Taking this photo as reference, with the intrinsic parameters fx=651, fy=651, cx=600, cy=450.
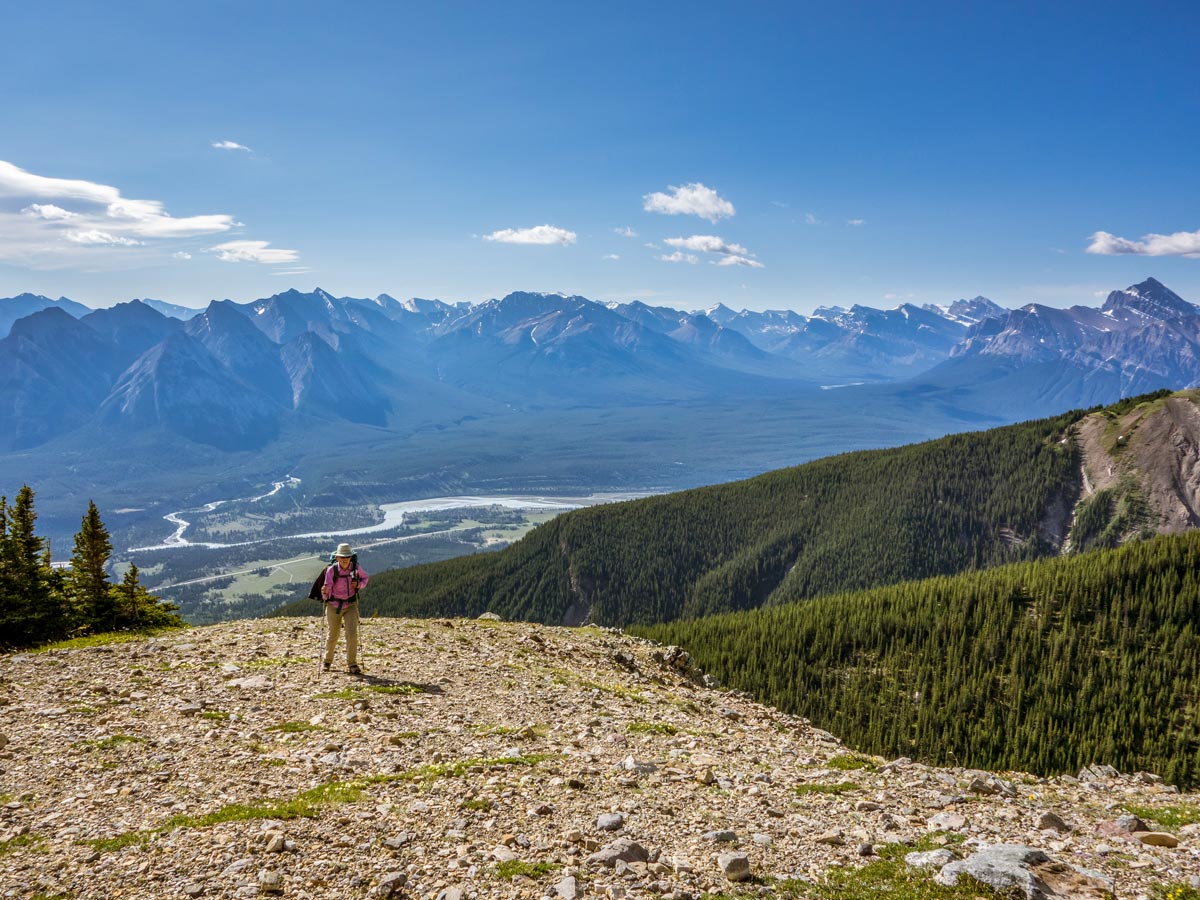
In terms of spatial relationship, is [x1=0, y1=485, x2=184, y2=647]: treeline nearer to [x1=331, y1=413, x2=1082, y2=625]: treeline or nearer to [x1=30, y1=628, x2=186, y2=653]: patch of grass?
[x1=30, y1=628, x2=186, y2=653]: patch of grass

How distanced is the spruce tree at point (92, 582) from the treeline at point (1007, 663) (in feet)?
195

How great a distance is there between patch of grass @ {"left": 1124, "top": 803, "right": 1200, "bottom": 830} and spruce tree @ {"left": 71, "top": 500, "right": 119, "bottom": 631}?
35877 millimetres

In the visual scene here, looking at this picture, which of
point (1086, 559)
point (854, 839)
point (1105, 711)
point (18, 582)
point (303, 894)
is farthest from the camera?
point (1086, 559)

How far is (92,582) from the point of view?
2916 cm

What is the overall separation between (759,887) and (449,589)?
540 ft

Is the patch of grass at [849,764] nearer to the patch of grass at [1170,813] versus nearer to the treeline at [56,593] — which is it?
the patch of grass at [1170,813]

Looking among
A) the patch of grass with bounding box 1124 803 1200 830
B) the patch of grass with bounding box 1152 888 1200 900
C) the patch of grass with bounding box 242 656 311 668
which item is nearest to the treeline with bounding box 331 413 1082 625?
the patch of grass with bounding box 242 656 311 668

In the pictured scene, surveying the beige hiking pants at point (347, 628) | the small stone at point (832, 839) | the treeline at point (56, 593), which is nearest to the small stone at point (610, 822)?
the small stone at point (832, 839)

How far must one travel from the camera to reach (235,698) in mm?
18312

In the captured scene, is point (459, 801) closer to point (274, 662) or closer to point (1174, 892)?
point (1174, 892)

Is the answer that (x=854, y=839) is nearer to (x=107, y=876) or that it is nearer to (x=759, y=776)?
(x=759, y=776)

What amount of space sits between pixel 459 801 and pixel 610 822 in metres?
2.98

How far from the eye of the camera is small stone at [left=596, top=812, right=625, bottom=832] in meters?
12.0

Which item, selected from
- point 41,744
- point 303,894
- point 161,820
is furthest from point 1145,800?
point 41,744
